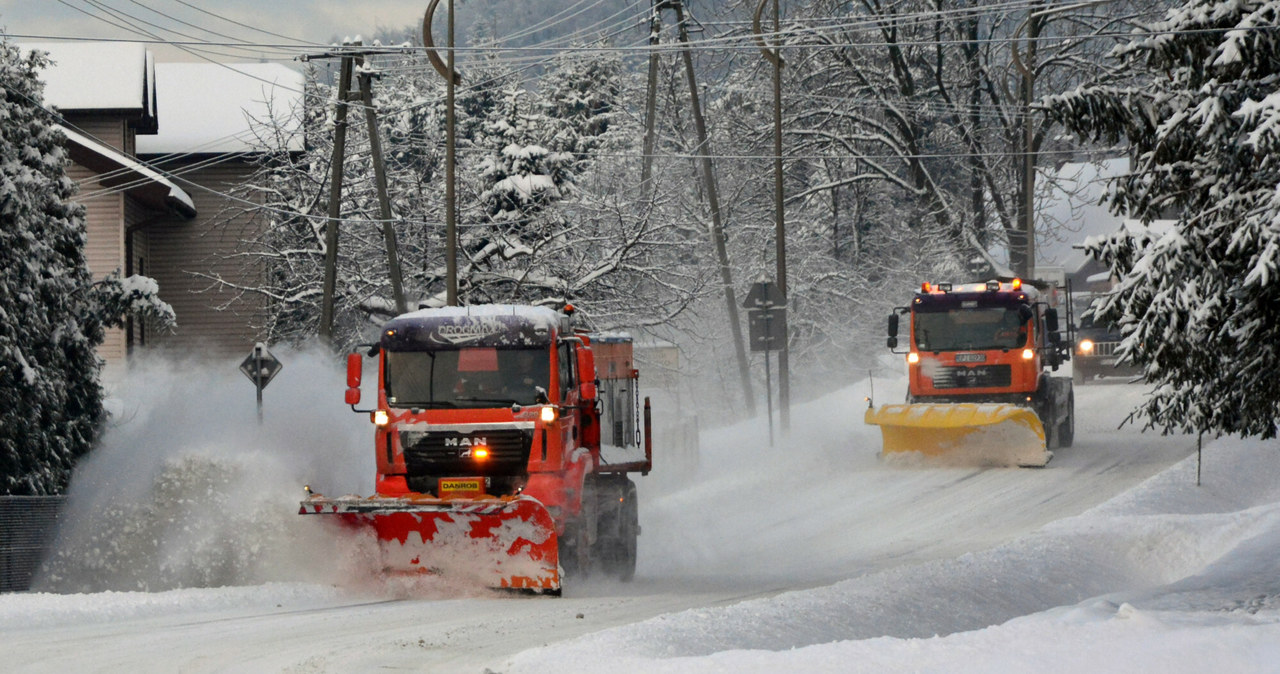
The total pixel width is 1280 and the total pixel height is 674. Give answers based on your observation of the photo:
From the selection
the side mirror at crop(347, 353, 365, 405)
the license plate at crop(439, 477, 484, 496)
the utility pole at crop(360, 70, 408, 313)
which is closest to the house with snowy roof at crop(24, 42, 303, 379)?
the utility pole at crop(360, 70, 408, 313)

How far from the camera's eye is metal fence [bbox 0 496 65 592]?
15125 millimetres

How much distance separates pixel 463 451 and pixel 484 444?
0.20 m

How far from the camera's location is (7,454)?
17797mm

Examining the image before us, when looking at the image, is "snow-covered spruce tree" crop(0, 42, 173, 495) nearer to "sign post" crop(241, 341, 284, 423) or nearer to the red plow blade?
"sign post" crop(241, 341, 284, 423)

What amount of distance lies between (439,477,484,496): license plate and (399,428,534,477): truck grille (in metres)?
0.12

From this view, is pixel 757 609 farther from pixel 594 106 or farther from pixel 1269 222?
pixel 594 106

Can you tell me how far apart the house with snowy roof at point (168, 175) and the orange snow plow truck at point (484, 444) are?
1930 cm

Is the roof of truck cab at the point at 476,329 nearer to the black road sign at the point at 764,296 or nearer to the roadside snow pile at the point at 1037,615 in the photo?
the roadside snow pile at the point at 1037,615

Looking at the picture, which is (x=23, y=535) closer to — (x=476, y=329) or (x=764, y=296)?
(x=476, y=329)

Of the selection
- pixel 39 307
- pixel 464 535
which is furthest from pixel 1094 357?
pixel 464 535

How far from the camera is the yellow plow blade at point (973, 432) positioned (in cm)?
2172

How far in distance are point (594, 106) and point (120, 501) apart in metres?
56.2

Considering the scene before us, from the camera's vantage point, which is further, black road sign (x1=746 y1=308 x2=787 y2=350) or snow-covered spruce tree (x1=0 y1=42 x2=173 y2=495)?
black road sign (x1=746 y1=308 x2=787 y2=350)

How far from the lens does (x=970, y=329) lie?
78.1 feet
